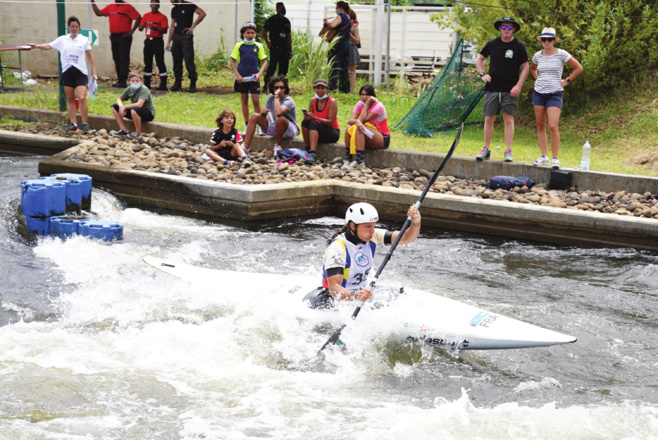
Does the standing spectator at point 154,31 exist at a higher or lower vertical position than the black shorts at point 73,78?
higher

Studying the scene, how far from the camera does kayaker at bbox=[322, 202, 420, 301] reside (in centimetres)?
564

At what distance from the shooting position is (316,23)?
1745 cm

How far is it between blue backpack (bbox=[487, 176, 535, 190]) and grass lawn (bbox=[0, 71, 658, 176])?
71 cm

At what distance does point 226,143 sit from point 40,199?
10.1 ft

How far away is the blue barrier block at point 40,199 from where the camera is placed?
26.6 feet

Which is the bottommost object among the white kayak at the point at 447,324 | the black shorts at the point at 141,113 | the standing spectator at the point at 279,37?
the white kayak at the point at 447,324

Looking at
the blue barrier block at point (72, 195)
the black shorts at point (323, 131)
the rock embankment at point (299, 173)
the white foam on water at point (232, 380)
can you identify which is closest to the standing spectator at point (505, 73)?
the rock embankment at point (299, 173)

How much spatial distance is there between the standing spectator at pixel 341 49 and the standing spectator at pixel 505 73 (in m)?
4.73

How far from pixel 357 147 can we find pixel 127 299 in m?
4.65

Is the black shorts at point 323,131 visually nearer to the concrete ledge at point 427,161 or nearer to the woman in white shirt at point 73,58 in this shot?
the concrete ledge at point 427,161

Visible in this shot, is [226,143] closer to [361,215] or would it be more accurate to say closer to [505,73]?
[505,73]

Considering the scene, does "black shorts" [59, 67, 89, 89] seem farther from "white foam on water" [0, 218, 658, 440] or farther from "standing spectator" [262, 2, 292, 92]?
"white foam on water" [0, 218, 658, 440]

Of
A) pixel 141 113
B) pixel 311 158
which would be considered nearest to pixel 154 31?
pixel 141 113

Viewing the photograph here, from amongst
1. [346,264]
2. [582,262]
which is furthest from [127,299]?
[582,262]
